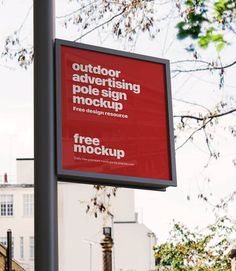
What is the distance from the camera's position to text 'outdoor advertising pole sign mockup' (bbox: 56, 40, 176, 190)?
726cm

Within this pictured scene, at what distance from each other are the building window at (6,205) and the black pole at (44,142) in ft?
248

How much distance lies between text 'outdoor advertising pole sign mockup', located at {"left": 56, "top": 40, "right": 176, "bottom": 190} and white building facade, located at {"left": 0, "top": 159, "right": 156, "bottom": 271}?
6541cm

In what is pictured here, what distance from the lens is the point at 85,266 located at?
76500mm

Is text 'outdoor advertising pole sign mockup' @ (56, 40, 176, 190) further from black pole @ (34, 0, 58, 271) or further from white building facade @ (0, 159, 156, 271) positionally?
white building facade @ (0, 159, 156, 271)

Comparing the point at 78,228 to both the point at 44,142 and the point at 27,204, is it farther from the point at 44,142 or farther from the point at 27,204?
the point at 44,142

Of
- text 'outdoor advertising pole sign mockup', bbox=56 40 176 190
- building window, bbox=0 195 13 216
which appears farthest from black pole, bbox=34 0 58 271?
building window, bbox=0 195 13 216

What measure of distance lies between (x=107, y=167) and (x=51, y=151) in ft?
1.74

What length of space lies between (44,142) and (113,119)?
0.71 m

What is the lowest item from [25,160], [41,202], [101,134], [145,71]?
[41,202]

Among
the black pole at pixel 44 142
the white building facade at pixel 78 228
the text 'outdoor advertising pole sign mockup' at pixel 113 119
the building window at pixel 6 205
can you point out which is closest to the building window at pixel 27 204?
the white building facade at pixel 78 228

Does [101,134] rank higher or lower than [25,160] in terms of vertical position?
lower

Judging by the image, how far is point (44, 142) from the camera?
7027 millimetres

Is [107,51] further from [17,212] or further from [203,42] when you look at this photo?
[17,212]

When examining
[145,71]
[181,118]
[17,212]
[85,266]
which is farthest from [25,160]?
[145,71]
